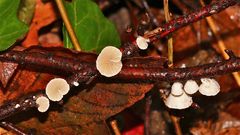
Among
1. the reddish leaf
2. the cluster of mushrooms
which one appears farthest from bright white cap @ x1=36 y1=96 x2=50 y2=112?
the reddish leaf

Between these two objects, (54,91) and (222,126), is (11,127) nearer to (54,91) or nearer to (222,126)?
(54,91)

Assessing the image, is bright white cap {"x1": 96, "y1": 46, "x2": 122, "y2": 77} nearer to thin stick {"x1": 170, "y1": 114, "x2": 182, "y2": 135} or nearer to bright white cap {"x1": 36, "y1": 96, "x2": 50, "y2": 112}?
bright white cap {"x1": 36, "y1": 96, "x2": 50, "y2": 112}

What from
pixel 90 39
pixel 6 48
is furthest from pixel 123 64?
pixel 6 48

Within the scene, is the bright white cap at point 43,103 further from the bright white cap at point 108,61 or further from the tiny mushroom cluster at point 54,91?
the bright white cap at point 108,61

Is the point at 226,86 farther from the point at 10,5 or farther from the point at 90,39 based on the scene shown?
the point at 10,5

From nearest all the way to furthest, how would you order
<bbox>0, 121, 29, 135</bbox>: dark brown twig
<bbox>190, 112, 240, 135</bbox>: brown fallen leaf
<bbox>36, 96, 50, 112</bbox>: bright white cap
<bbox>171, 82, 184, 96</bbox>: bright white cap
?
<bbox>36, 96, 50, 112</bbox>: bright white cap < <bbox>171, 82, 184, 96</bbox>: bright white cap < <bbox>0, 121, 29, 135</bbox>: dark brown twig < <bbox>190, 112, 240, 135</bbox>: brown fallen leaf

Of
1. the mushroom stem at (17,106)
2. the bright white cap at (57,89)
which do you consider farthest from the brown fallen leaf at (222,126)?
the mushroom stem at (17,106)
